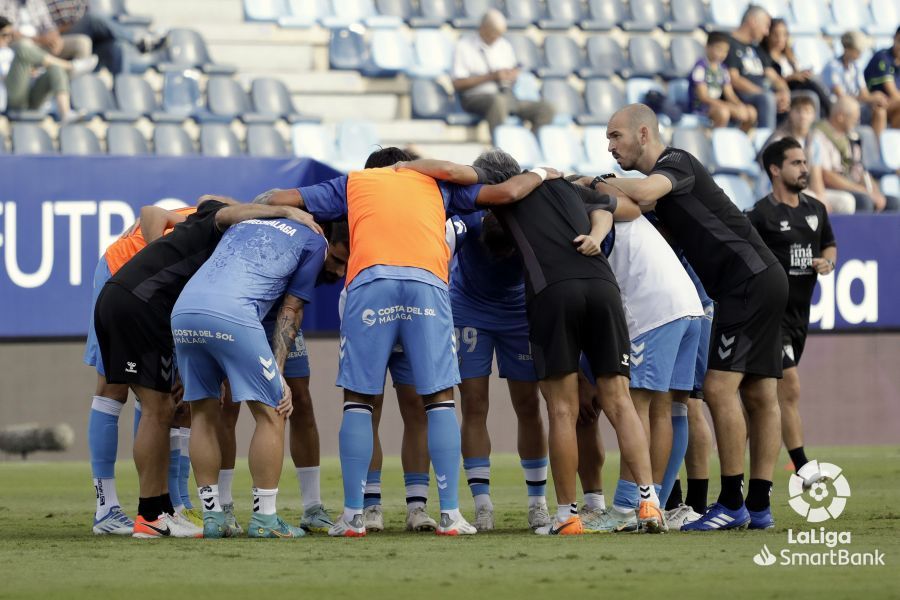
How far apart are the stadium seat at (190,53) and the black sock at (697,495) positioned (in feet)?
32.1

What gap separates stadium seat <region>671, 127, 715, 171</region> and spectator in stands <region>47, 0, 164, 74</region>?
6038mm

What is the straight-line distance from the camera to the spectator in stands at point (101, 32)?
15.8m

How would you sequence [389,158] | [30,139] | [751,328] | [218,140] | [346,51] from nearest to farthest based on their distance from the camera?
[751,328]
[389,158]
[30,139]
[218,140]
[346,51]

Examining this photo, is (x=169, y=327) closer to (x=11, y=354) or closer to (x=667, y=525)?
(x=667, y=525)

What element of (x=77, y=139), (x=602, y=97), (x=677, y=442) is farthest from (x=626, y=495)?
(x=602, y=97)

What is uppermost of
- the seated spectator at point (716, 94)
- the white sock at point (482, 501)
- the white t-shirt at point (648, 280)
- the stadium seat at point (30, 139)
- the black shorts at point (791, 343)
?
the seated spectator at point (716, 94)

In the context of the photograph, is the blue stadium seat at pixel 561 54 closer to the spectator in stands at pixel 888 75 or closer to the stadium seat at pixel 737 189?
the stadium seat at pixel 737 189

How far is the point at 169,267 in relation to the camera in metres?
7.78

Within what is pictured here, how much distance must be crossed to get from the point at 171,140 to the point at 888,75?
959cm

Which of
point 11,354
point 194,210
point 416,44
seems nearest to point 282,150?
point 416,44

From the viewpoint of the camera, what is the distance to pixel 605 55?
19297 mm

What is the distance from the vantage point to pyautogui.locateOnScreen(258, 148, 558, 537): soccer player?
24.2 feet

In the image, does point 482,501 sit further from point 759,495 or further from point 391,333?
point 759,495

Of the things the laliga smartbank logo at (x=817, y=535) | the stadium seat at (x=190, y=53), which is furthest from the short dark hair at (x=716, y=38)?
the laliga smartbank logo at (x=817, y=535)
